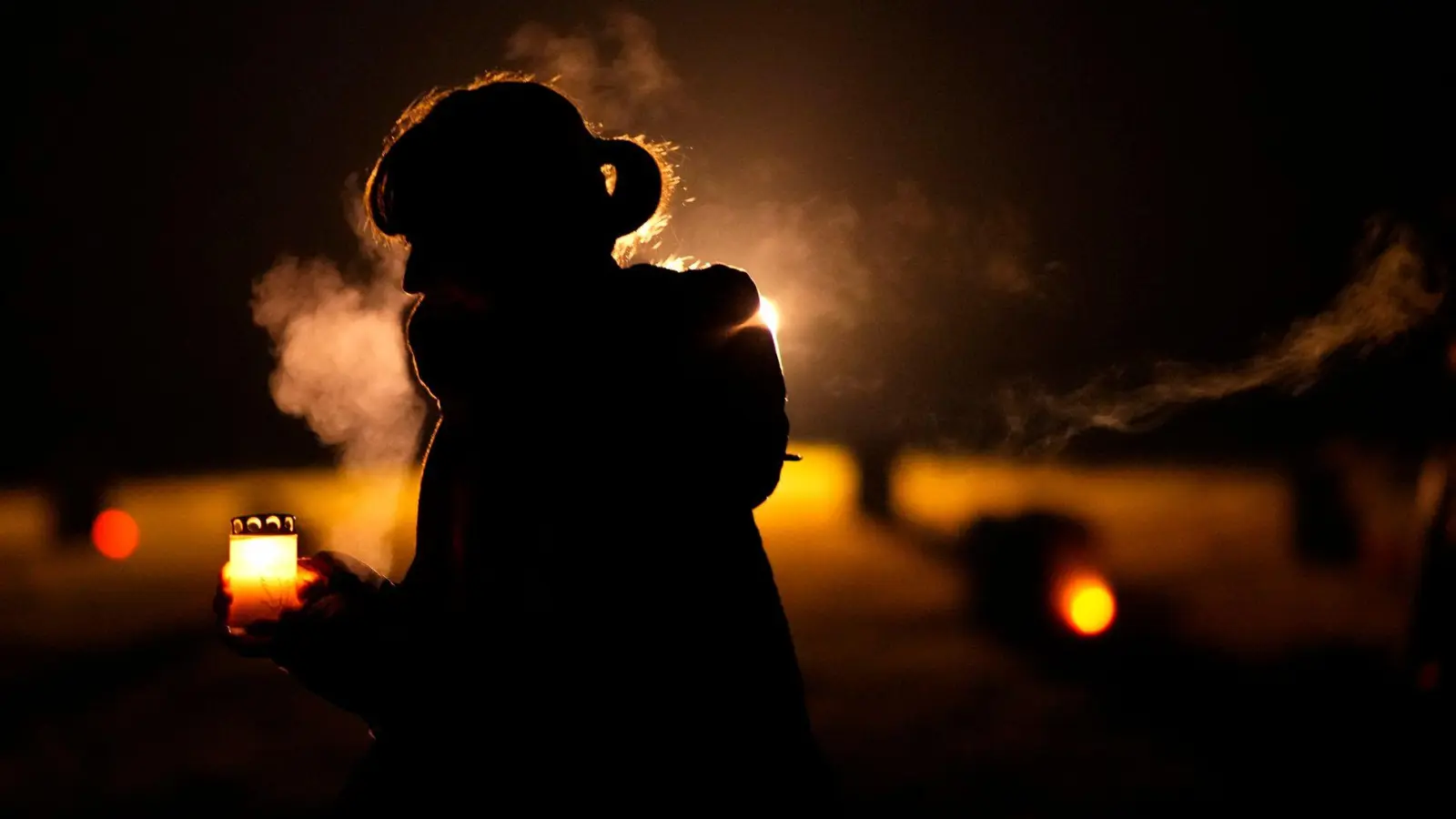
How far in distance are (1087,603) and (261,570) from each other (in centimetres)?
275

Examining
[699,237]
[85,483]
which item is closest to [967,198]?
[699,237]

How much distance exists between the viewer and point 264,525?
1.29 meters

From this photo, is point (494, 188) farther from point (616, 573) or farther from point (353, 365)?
point (353, 365)

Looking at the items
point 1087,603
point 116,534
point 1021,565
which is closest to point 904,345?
point 1021,565

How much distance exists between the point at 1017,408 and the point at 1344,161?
48.2 inches

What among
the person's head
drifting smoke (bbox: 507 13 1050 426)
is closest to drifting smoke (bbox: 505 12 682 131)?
drifting smoke (bbox: 507 13 1050 426)

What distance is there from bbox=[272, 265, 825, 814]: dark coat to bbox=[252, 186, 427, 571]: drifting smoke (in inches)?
80.7

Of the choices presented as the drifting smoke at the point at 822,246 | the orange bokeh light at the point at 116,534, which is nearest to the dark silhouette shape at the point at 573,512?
the drifting smoke at the point at 822,246

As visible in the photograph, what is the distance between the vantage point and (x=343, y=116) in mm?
2814

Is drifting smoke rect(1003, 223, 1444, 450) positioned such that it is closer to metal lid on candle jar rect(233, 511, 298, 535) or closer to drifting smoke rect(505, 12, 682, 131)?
drifting smoke rect(505, 12, 682, 131)

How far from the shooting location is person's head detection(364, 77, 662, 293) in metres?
0.85

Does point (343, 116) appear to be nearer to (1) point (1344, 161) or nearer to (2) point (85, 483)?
(2) point (85, 483)

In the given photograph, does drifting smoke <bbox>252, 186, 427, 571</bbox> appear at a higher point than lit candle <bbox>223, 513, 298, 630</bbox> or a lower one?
higher

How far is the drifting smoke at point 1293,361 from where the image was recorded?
286 cm
